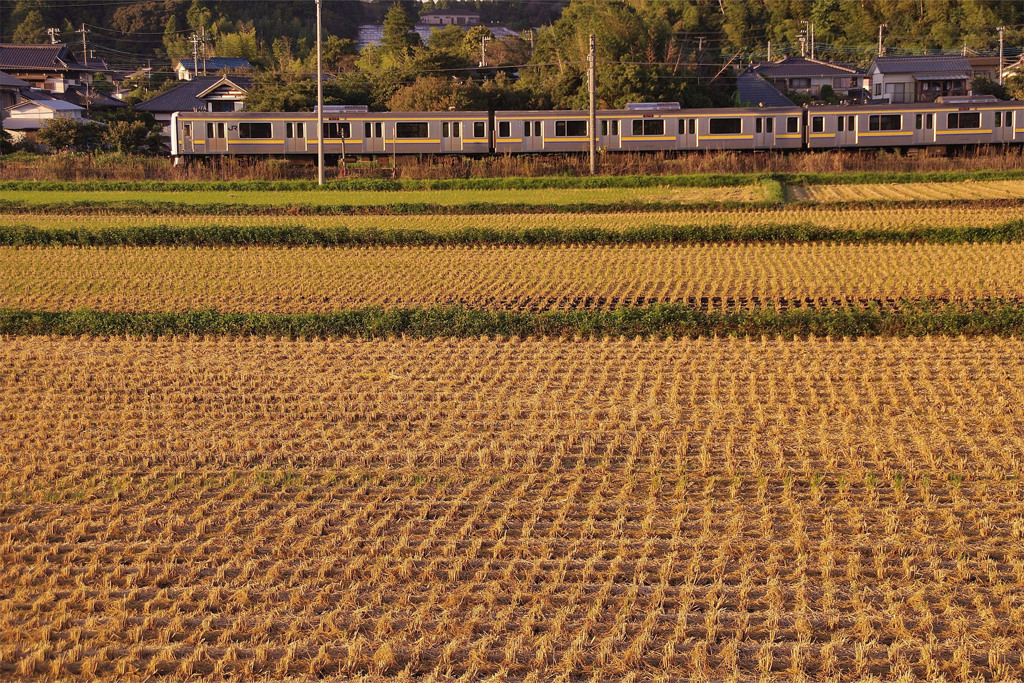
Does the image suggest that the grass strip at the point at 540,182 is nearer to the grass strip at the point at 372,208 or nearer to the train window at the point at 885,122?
the grass strip at the point at 372,208

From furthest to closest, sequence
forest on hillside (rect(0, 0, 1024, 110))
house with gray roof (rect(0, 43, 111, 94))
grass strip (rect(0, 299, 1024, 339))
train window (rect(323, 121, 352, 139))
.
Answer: house with gray roof (rect(0, 43, 111, 94)) < forest on hillside (rect(0, 0, 1024, 110)) < train window (rect(323, 121, 352, 139)) < grass strip (rect(0, 299, 1024, 339))

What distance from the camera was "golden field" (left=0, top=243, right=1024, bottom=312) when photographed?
12.5 metres

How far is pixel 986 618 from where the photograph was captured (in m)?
4.50

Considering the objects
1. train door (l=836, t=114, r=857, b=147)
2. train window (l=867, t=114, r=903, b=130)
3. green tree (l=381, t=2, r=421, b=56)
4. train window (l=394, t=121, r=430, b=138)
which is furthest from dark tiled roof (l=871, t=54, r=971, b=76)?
train window (l=394, t=121, r=430, b=138)

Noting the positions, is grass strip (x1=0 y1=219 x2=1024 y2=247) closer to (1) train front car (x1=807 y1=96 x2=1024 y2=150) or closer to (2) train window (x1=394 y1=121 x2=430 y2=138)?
(2) train window (x1=394 y1=121 x2=430 y2=138)

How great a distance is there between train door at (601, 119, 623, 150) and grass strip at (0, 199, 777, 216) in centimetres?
1203

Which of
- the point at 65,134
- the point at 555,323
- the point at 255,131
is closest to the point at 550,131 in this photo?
the point at 255,131

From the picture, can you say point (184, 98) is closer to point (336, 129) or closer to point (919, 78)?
point (336, 129)

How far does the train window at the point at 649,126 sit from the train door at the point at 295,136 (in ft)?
33.4

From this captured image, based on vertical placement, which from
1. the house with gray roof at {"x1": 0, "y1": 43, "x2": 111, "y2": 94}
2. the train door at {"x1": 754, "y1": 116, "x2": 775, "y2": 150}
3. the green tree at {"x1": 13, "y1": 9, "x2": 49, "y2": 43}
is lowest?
the train door at {"x1": 754, "y1": 116, "x2": 775, "y2": 150}

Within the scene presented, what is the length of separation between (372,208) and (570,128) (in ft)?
42.5

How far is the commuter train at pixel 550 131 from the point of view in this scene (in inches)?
1326

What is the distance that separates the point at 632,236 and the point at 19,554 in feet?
43.5

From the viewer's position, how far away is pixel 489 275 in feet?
46.7
